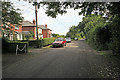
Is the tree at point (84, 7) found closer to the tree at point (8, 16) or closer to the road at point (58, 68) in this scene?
the road at point (58, 68)

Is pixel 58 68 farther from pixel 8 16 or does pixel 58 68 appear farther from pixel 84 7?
pixel 8 16

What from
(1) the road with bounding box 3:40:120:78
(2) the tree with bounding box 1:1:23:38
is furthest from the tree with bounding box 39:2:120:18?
(2) the tree with bounding box 1:1:23:38

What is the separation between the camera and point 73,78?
3.91 m

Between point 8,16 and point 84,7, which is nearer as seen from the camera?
point 84,7

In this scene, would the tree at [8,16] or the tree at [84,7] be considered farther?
the tree at [8,16]

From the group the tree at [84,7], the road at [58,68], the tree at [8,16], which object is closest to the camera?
the road at [58,68]

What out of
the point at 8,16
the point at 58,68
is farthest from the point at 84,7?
the point at 8,16

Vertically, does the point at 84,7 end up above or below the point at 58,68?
above

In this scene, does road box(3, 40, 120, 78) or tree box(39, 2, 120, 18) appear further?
tree box(39, 2, 120, 18)

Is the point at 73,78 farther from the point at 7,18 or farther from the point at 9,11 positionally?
the point at 9,11

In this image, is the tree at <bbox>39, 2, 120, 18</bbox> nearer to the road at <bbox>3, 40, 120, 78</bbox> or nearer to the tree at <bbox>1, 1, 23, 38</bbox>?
the road at <bbox>3, 40, 120, 78</bbox>

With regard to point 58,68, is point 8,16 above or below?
above

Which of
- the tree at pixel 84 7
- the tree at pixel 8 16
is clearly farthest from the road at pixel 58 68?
the tree at pixel 8 16

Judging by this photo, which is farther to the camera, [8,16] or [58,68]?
[8,16]
